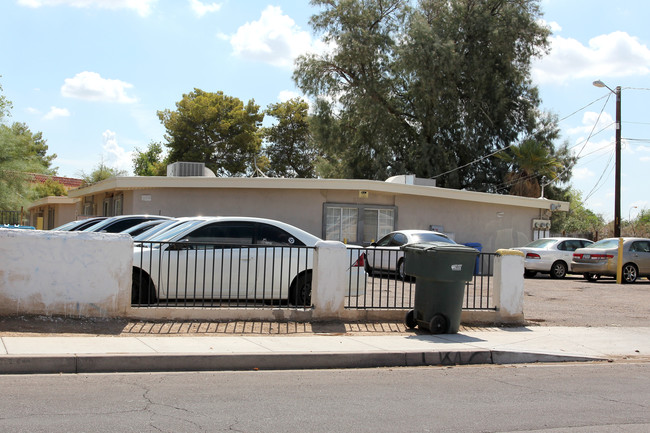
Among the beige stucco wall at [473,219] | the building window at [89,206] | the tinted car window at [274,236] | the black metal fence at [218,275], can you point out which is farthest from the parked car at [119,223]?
the building window at [89,206]

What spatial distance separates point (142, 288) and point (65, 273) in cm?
129

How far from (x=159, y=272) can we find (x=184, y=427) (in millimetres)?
4552

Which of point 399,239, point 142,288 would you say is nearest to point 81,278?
point 142,288

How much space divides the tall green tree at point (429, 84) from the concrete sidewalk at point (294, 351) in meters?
24.6

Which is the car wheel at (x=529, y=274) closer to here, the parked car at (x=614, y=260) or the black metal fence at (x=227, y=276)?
the parked car at (x=614, y=260)

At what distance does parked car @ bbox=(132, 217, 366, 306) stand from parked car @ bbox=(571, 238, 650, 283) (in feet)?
40.7

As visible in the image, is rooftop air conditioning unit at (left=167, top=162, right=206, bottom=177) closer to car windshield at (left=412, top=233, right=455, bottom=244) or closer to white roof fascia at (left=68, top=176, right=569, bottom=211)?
white roof fascia at (left=68, top=176, right=569, bottom=211)

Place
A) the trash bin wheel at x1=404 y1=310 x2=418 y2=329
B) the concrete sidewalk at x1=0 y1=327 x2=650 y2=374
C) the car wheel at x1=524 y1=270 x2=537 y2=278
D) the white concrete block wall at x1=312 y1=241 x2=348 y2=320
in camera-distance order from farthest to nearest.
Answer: the car wheel at x1=524 y1=270 x2=537 y2=278
the trash bin wheel at x1=404 y1=310 x2=418 y2=329
the white concrete block wall at x1=312 y1=241 x2=348 y2=320
the concrete sidewalk at x1=0 y1=327 x2=650 y2=374

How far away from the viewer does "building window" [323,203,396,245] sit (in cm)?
2134

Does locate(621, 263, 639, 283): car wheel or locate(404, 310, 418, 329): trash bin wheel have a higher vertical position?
locate(621, 263, 639, 283): car wheel

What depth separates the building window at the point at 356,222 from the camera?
2134 cm

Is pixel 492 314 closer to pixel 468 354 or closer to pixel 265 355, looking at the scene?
pixel 468 354

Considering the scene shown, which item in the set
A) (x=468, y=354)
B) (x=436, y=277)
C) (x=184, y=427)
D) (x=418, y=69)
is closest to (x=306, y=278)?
(x=436, y=277)

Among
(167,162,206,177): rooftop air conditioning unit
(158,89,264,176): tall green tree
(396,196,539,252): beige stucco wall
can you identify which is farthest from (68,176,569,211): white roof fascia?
(158,89,264,176): tall green tree
